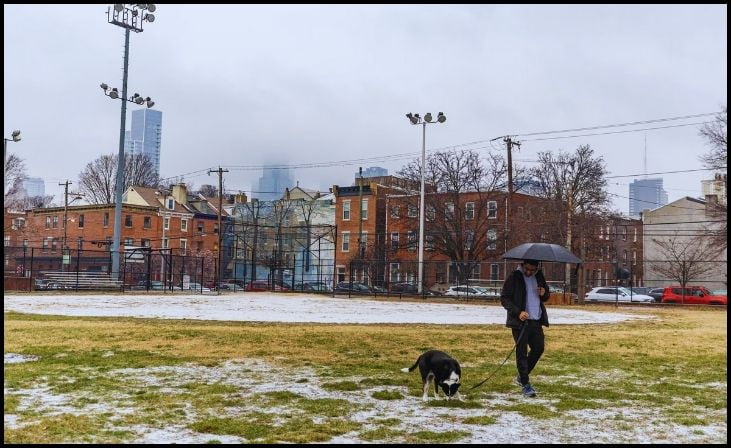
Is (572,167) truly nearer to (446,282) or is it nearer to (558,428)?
(446,282)

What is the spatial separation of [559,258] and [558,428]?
2.51 meters

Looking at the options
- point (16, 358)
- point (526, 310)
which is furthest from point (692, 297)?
point (16, 358)

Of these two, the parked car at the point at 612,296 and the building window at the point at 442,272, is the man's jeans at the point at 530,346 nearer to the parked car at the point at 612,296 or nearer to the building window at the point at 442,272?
the parked car at the point at 612,296

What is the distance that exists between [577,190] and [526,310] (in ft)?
124

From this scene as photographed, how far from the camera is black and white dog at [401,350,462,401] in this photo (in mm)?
7547

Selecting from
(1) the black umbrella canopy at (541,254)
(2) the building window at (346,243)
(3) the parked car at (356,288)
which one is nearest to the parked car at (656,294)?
(3) the parked car at (356,288)

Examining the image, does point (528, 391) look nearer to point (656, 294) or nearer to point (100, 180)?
point (656, 294)

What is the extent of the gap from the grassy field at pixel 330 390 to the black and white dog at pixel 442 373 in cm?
17

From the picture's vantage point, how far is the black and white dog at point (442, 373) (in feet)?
24.8

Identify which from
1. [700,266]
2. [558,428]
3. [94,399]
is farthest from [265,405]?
[700,266]

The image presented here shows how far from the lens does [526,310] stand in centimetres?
846

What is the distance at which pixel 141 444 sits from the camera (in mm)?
5633

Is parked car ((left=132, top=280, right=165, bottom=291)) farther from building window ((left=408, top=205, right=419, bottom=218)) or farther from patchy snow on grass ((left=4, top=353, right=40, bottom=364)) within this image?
patchy snow on grass ((left=4, top=353, right=40, bottom=364))

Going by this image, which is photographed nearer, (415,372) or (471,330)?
(415,372)
